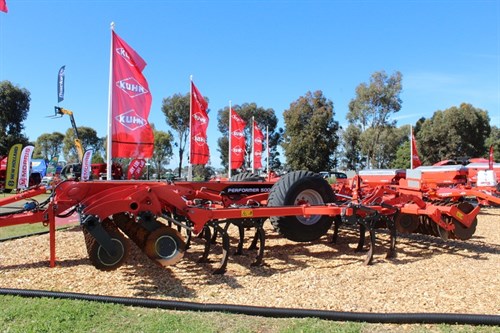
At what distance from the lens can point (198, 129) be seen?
14.7 m

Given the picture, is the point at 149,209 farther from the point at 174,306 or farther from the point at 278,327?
the point at 278,327

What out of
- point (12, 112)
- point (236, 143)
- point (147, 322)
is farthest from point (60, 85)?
point (12, 112)

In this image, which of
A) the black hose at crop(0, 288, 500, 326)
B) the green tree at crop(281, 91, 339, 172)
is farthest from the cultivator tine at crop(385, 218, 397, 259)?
the green tree at crop(281, 91, 339, 172)

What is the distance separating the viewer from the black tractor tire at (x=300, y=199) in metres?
6.29

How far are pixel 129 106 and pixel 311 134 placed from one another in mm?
27494

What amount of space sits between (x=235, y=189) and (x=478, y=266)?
3.93 metres

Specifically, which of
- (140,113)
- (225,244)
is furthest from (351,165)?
(225,244)

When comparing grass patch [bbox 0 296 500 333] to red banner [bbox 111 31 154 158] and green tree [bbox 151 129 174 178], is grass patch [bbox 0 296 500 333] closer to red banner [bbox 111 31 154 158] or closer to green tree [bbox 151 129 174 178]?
→ red banner [bbox 111 31 154 158]

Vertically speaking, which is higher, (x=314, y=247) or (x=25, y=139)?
(x=25, y=139)

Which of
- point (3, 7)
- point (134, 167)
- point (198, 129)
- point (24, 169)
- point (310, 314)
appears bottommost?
point (310, 314)

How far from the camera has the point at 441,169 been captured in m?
15.9

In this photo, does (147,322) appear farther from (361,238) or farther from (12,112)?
(12,112)

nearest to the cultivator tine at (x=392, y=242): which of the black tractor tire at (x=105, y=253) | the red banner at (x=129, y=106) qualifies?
the black tractor tire at (x=105, y=253)

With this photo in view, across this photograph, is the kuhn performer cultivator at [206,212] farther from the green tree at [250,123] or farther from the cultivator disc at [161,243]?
the green tree at [250,123]
